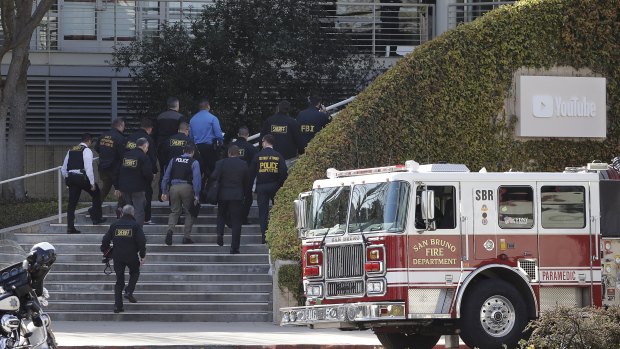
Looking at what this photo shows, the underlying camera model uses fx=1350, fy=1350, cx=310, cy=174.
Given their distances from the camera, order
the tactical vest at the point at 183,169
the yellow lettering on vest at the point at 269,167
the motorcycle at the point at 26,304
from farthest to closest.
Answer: the tactical vest at the point at 183,169 < the yellow lettering on vest at the point at 269,167 < the motorcycle at the point at 26,304

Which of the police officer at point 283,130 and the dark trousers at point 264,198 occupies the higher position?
the police officer at point 283,130

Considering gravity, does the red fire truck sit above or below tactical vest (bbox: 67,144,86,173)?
below

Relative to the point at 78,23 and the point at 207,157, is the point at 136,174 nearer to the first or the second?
the point at 207,157

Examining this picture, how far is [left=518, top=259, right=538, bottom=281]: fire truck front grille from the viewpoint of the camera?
1592 centimetres

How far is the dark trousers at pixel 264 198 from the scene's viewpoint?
22.3 metres

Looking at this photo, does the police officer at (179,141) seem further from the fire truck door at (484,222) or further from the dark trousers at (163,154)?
the fire truck door at (484,222)

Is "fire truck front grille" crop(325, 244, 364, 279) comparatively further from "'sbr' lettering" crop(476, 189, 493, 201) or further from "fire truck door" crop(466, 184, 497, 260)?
"'sbr' lettering" crop(476, 189, 493, 201)

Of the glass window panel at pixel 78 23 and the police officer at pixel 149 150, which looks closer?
the police officer at pixel 149 150

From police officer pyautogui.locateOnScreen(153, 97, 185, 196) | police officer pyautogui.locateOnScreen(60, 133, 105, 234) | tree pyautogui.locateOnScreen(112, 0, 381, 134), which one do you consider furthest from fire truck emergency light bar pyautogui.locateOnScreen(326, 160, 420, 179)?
tree pyautogui.locateOnScreen(112, 0, 381, 134)

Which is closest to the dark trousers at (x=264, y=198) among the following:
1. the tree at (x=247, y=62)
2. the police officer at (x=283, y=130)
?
the police officer at (x=283, y=130)

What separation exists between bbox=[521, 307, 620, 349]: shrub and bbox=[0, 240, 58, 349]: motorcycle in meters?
4.87

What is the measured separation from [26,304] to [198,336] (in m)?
6.73

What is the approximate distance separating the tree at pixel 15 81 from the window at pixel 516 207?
1247 centimetres

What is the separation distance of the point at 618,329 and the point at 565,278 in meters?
2.12
